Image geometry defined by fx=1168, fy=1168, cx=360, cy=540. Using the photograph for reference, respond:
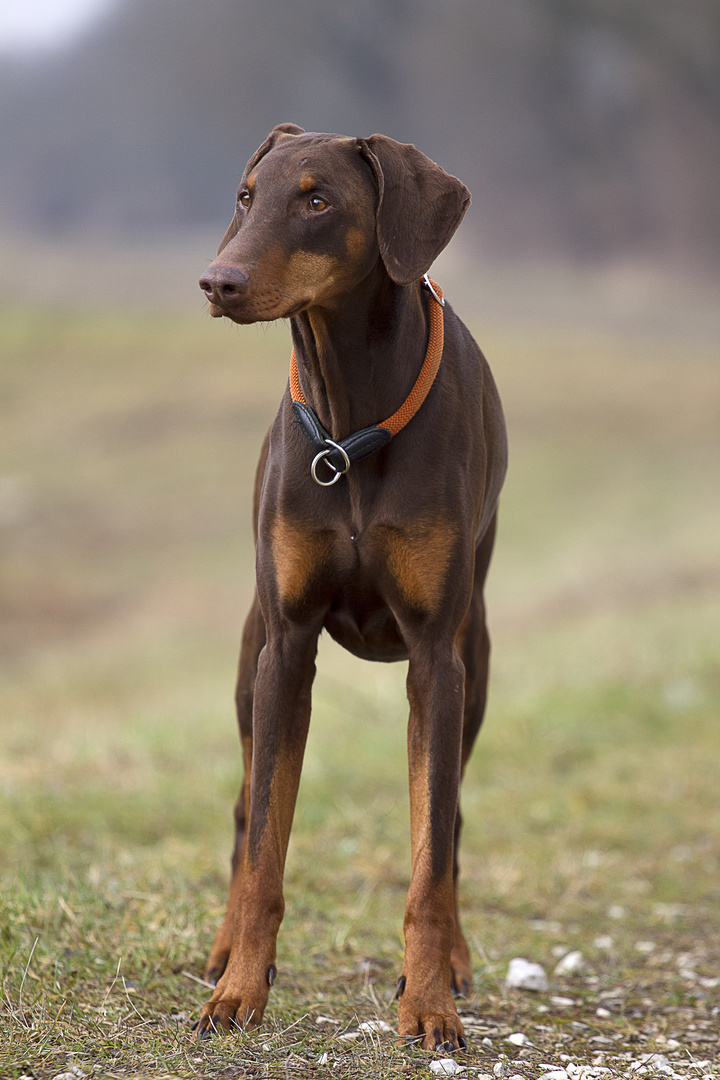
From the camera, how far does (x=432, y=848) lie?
351cm

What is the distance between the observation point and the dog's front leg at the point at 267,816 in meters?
3.50

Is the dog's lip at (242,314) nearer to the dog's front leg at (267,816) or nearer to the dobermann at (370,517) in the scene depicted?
the dobermann at (370,517)

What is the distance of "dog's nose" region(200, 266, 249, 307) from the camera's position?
300 cm

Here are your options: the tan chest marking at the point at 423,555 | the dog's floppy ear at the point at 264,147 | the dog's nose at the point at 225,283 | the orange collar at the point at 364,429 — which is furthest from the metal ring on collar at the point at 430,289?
the dog's nose at the point at 225,283

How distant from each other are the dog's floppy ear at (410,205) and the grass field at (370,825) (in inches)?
90.2

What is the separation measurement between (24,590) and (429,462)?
18839 mm

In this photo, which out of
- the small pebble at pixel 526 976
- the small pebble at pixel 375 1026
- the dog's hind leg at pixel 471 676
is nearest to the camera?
the small pebble at pixel 375 1026

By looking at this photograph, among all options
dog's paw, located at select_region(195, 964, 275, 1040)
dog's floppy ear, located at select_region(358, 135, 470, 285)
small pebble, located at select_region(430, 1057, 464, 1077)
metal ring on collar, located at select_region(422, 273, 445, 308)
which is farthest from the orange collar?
small pebble, located at select_region(430, 1057, 464, 1077)

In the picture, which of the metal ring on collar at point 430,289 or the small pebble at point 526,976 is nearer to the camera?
the metal ring on collar at point 430,289

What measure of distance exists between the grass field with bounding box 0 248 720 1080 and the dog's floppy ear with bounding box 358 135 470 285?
2292mm

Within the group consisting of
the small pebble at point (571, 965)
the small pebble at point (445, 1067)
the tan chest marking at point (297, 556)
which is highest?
the tan chest marking at point (297, 556)

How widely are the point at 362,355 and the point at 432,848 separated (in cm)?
152

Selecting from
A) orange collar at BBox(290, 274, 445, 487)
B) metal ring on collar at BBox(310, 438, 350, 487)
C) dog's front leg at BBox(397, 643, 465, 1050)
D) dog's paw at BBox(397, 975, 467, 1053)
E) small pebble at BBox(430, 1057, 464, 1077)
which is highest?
orange collar at BBox(290, 274, 445, 487)

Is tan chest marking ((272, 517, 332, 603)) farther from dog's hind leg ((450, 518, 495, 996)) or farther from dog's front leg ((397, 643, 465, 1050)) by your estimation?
dog's hind leg ((450, 518, 495, 996))
